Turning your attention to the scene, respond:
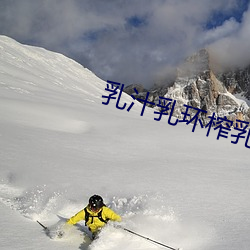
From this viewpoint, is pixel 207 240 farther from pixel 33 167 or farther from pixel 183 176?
pixel 33 167

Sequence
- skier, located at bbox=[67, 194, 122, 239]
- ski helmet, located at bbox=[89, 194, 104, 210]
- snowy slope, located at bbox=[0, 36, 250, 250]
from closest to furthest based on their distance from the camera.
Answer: snowy slope, located at bbox=[0, 36, 250, 250], ski helmet, located at bbox=[89, 194, 104, 210], skier, located at bbox=[67, 194, 122, 239]

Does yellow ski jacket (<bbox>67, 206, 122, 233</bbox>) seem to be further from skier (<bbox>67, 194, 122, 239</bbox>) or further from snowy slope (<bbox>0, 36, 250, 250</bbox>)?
snowy slope (<bbox>0, 36, 250, 250</bbox>)

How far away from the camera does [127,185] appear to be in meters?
6.94

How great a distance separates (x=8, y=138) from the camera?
982 centimetres

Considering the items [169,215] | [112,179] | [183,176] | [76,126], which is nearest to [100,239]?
[169,215]

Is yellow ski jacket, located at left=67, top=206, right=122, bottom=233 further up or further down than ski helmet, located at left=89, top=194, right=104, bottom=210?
further down

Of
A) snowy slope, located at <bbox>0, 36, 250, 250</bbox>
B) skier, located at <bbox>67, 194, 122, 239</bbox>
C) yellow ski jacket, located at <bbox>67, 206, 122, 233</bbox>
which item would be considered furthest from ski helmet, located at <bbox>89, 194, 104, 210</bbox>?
snowy slope, located at <bbox>0, 36, 250, 250</bbox>

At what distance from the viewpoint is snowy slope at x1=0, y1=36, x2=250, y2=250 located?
4.75 metres

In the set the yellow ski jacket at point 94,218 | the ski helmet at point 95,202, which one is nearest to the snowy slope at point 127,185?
the yellow ski jacket at point 94,218

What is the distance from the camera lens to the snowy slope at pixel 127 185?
4.75 m

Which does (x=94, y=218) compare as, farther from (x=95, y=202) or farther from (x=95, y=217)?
(x=95, y=202)

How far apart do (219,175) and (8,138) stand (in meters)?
6.97

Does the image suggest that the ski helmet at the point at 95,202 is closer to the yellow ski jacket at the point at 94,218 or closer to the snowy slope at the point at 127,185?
the yellow ski jacket at the point at 94,218

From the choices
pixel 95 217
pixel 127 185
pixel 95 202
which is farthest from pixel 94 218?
pixel 127 185
